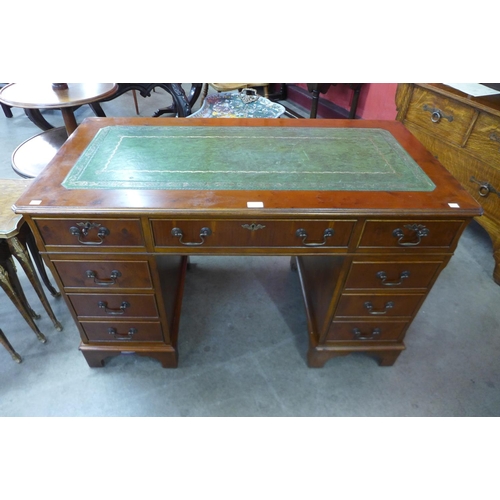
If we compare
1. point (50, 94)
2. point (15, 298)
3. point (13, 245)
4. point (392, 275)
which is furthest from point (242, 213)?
point (50, 94)

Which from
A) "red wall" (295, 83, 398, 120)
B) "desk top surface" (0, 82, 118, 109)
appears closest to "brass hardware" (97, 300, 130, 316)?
"desk top surface" (0, 82, 118, 109)

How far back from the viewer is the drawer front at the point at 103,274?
3.59 ft

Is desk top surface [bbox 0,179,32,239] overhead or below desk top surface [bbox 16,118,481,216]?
below

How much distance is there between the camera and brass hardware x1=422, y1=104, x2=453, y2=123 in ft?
6.35

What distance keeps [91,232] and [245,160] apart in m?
0.54

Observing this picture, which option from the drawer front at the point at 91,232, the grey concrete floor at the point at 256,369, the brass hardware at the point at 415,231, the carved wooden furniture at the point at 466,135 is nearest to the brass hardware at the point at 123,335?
the grey concrete floor at the point at 256,369

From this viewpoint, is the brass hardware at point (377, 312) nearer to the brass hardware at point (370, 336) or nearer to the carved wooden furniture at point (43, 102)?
the brass hardware at point (370, 336)

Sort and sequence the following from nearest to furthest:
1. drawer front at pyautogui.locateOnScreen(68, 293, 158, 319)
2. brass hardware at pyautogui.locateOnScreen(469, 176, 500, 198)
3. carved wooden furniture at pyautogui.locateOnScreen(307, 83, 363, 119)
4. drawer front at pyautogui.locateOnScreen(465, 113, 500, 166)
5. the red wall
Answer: drawer front at pyautogui.locateOnScreen(68, 293, 158, 319)
drawer front at pyautogui.locateOnScreen(465, 113, 500, 166)
brass hardware at pyautogui.locateOnScreen(469, 176, 500, 198)
the red wall
carved wooden furniture at pyautogui.locateOnScreen(307, 83, 363, 119)

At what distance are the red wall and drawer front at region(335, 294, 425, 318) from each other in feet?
6.57

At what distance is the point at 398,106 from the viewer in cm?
224

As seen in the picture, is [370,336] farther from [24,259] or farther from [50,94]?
[50,94]

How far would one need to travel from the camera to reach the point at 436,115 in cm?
199

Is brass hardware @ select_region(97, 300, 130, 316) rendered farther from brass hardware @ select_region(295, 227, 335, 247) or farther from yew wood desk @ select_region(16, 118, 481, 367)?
brass hardware @ select_region(295, 227, 335, 247)

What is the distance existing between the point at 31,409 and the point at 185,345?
0.65 metres
